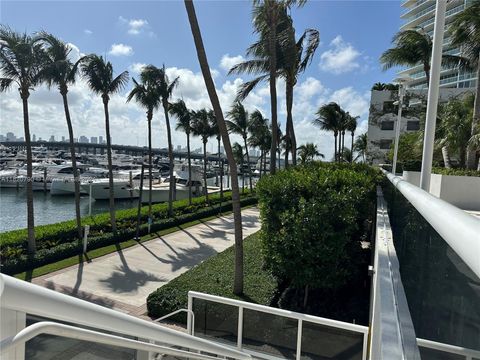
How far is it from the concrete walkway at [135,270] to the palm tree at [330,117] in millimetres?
23168

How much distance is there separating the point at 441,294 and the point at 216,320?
6.99 metres

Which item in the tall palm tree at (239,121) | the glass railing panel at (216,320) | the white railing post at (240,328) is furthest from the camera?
the tall palm tree at (239,121)

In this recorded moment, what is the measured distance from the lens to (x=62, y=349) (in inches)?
63.9

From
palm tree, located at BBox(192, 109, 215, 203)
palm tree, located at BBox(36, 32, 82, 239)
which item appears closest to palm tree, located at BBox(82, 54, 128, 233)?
palm tree, located at BBox(36, 32, 82, 239)

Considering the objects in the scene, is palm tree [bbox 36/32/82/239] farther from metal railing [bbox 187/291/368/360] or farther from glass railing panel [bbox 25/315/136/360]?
glass railing panel [bbox 25/315/136/360]

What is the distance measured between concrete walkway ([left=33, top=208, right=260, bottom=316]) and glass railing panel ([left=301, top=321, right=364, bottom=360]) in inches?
223

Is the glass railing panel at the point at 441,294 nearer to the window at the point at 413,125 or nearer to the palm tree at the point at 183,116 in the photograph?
the palm tree at the point at 183,116

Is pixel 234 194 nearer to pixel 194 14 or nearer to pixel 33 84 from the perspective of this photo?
pixel 194 14

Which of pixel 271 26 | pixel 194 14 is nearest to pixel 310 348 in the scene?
pixel 194 14

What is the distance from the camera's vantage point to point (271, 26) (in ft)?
48.0

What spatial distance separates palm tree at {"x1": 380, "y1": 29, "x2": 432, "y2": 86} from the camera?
24.6 meters

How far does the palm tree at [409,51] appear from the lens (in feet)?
80.7

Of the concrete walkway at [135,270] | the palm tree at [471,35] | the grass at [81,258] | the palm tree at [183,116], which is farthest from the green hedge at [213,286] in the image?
the palm tree at [183,116]

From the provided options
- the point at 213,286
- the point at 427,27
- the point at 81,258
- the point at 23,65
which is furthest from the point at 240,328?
the point at 427,27
